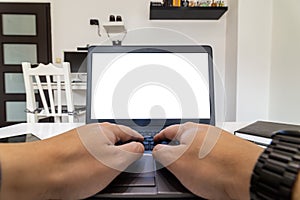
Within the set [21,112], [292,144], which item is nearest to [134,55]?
[292,144]

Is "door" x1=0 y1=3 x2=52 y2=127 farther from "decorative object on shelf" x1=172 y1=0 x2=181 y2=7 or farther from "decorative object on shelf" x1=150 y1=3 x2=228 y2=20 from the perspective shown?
"decorative object on shelf" x1=172 y1=0 x2=181 y2=7

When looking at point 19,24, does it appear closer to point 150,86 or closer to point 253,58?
point 253,58

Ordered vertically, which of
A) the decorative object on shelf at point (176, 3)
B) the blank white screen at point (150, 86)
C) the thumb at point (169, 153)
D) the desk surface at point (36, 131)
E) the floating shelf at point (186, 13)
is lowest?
the desk surface at point (36, 131)

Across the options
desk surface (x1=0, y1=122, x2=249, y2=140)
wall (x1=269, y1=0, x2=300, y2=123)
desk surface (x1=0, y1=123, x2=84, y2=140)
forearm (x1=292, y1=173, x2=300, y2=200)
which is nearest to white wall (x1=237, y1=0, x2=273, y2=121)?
wall (x1=269, y1=0, x2=300, y2=123)

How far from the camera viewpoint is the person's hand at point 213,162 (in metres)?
0.26

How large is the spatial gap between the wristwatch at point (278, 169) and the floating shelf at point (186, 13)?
2573mm

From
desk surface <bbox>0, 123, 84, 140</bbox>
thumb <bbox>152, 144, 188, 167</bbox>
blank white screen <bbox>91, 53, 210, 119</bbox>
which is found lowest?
desk surface <bbox>0, 123, 84, 140</bbox>

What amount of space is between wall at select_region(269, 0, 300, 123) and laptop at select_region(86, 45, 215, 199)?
1.52 m

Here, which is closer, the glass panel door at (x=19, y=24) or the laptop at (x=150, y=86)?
the laptop at (x=150, y=86)

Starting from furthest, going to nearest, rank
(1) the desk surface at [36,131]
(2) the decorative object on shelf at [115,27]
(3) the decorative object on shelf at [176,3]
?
(2) the decorative object on shelf at [115,27] → (3) the decorative object on shelf at [176,3] → (1) the desk surface at [36,131]

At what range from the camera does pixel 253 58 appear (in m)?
2.48

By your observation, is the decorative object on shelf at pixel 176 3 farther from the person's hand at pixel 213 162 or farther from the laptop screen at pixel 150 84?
the person's hand at pixel 213 162

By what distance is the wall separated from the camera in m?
1.95

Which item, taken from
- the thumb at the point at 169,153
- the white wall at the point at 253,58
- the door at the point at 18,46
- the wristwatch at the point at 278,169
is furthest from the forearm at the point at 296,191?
the door at the point at 18,46
